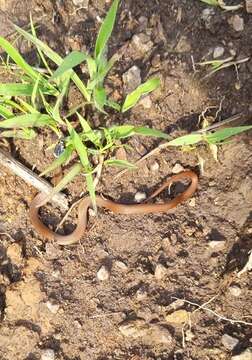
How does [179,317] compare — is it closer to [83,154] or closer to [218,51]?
[83,154]

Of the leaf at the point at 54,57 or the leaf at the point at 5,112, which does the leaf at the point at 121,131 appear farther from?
the leaf at the point at 5,112

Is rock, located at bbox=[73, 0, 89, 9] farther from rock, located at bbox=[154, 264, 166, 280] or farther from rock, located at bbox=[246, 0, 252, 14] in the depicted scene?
rock, located at bbox=[154, 264, 166, 280]

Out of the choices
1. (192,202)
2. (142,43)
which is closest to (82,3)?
(142,43)

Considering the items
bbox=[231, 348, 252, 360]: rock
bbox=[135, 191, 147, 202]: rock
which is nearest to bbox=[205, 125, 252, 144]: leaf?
bbox=[135, 191, 147, 202]: rock

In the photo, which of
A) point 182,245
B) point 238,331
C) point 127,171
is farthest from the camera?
point 127,171

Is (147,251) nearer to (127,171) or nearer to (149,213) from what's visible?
(149,213)

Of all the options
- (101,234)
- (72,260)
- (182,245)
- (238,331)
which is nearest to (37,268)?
(72,260)

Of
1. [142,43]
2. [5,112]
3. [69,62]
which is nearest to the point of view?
[69,62]
